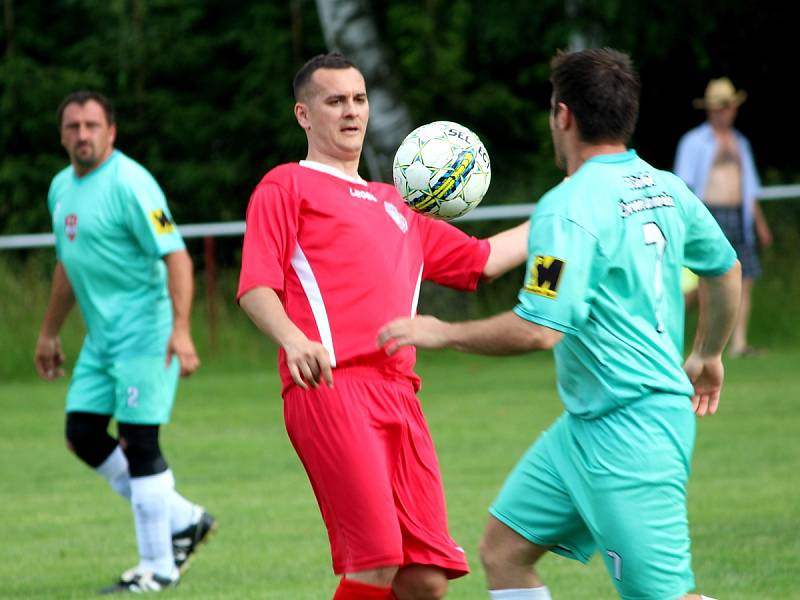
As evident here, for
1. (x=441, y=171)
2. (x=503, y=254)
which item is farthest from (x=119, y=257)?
(x=441, y=171)

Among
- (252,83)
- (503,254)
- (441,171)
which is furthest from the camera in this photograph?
(252,83)

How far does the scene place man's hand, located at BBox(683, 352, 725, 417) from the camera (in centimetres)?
508

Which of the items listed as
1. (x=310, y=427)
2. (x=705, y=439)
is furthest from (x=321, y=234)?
(x=705, y=439)

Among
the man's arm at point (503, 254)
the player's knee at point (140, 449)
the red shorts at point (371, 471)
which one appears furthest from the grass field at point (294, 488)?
the man's arm at point (503, 254)

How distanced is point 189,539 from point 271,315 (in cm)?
284

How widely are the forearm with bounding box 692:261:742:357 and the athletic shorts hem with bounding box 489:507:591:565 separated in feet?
2.60

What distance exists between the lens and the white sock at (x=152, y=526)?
7.11 metres

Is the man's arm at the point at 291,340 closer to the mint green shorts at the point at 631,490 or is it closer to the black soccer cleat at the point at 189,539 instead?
the mint green shorts at the point at 631,490

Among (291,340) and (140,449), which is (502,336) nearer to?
(291,340)

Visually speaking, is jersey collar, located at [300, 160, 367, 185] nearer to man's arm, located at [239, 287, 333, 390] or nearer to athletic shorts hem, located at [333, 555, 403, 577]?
man's arm, located at [239, 287, 333, 390]

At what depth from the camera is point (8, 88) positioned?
814 inches

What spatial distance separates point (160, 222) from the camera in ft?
23.7

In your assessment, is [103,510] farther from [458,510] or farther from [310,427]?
[310,427]

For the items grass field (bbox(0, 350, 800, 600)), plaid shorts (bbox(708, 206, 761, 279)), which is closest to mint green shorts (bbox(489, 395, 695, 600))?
grass field (bbox(0, 350, 800, 600))
